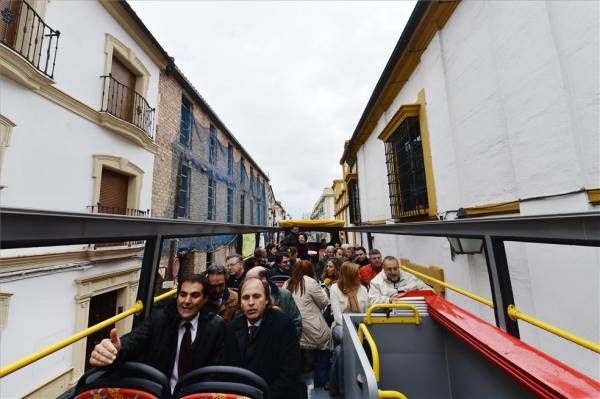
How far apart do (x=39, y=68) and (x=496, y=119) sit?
26.2 feet

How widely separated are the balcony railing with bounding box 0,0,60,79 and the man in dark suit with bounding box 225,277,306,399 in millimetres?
5952

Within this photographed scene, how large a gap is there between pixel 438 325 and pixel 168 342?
7.40 feet

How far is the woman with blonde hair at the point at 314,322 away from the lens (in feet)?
9.63

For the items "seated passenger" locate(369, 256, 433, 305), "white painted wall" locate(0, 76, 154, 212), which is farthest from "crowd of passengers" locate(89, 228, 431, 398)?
"white painted wall" locate(0, 76, 154, 212)

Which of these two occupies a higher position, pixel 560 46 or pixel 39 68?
pixel 39 68

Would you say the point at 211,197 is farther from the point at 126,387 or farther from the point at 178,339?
the point at 126,387

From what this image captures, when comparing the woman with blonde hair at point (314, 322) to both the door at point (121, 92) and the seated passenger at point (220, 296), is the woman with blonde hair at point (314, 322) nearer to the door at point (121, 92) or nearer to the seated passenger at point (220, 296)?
the seated passenger at point (220, 296)

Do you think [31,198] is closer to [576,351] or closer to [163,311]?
[163,311]

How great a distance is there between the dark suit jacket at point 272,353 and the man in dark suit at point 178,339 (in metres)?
0.12

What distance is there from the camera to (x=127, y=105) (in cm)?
751

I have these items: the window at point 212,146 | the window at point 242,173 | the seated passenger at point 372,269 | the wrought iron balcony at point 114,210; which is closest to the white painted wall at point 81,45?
the wrought iron balcony at point 114,210

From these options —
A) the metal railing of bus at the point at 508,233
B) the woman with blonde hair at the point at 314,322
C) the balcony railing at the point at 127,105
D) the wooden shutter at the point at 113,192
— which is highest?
the balcony railing at the point at 127,105

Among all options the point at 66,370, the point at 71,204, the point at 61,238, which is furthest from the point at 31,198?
the point at 61,238

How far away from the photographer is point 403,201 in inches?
265
